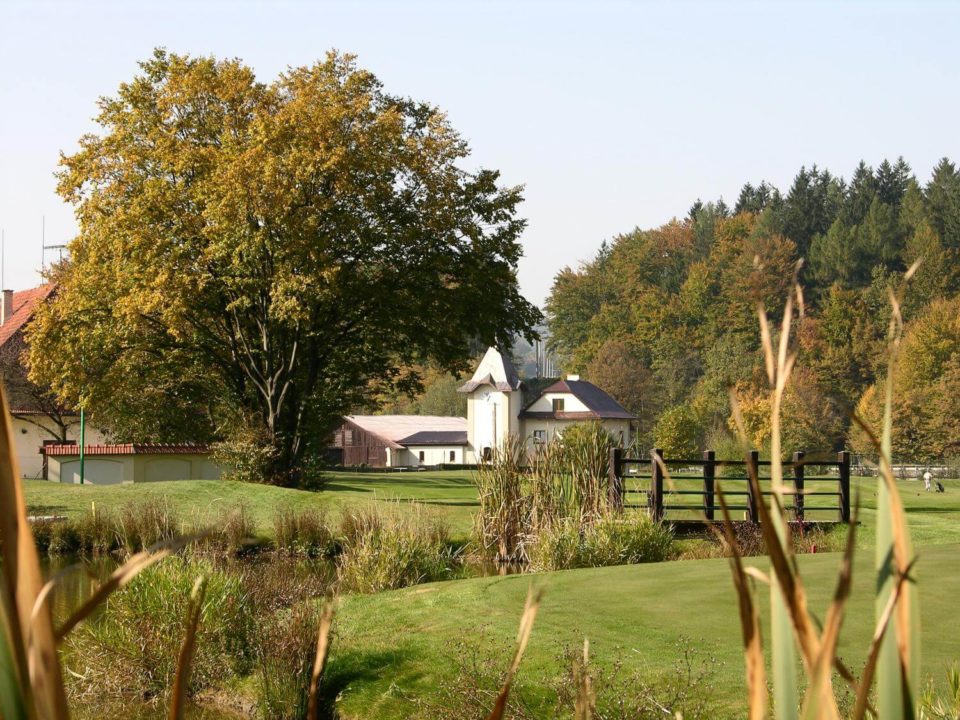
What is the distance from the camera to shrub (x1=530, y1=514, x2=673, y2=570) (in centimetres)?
1758

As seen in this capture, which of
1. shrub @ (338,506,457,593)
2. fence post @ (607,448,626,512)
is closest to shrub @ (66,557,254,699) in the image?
shrub @ (338,506,457,593)

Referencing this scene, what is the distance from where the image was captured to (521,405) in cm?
7981

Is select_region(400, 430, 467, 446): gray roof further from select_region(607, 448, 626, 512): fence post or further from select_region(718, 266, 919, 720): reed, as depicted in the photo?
select_region(718, 266, 919, 720): reed

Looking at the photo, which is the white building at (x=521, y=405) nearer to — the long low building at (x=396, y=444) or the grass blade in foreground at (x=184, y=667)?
the long low building at (x=396, y=444)

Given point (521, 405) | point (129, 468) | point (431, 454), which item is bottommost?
point (129, 468)

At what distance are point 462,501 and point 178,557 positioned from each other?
65.2ft

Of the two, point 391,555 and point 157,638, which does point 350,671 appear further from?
point 391,555

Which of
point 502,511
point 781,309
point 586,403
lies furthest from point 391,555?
point 781,309

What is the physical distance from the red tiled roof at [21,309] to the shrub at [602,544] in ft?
115

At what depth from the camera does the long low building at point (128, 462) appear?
121 feet

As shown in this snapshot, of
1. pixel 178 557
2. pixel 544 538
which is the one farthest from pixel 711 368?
pixel 178 557

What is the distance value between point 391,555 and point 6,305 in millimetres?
45365

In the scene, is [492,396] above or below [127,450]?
above

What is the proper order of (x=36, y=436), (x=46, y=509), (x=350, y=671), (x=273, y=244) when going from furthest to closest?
(x=36, y=436) < (x=273, y=244) < (x=46, y=509) < (x=350, y=671)
